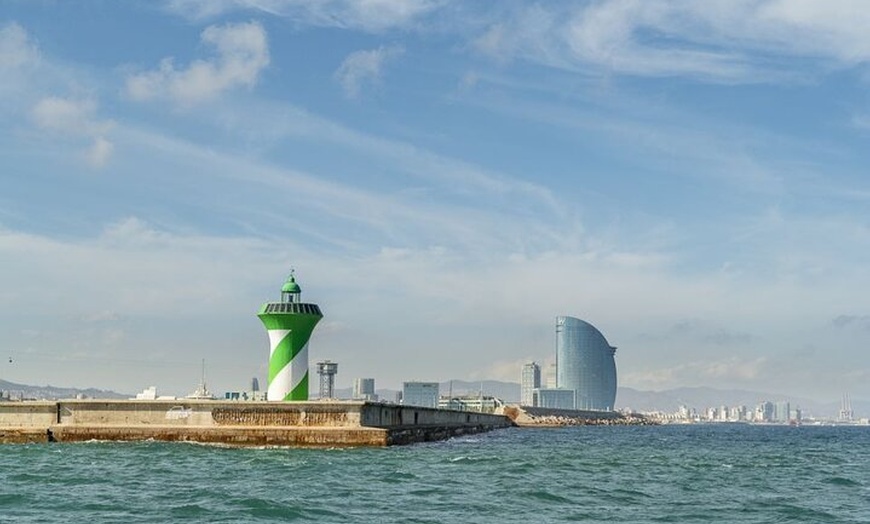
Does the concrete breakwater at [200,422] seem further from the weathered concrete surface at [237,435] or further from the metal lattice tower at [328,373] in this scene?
the metal lattice tower at [328,373]

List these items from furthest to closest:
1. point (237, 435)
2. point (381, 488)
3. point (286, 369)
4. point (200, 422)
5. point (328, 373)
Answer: point (328, 373) < point (286, 369) < point (200, 422) < point (237, 435) < point (381, 488)

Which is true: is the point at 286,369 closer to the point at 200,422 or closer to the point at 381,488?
the point at 200,422

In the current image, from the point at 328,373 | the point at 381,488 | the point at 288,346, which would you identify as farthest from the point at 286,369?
the point at 328,373

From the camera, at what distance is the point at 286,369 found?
5756 centimetres

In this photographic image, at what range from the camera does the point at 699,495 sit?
115 ft

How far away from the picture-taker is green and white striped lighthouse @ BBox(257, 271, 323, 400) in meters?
57.6

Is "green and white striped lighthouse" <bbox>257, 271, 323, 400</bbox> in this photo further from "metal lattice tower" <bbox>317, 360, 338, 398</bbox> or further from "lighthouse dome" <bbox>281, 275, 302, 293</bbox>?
"metal lattice tower" <bbox>317, 360, 338, 398</bbox>

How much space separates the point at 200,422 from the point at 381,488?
22806 millimetres

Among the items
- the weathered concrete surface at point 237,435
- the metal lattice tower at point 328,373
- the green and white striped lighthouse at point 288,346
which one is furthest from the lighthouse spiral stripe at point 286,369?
the metal lattice tower at point 328,373

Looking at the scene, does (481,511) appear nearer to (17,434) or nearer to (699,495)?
(699,495)

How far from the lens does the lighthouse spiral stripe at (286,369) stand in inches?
2265

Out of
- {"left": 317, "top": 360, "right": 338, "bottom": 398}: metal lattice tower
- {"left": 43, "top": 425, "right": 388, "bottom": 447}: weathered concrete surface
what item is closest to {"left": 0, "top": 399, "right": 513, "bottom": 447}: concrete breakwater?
{"left": 43, "top": 425, "right": 388, "bottom": 447}: weathered concrete surface

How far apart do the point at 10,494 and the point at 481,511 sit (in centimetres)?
1454

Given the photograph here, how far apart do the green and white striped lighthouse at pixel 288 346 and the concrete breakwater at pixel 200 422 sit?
4954 mm
